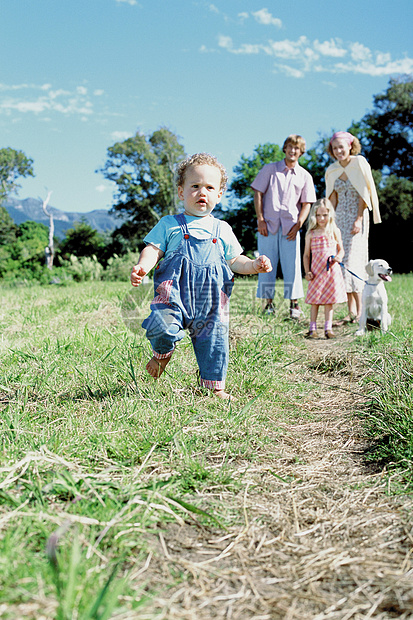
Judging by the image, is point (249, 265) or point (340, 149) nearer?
point (249, 265)

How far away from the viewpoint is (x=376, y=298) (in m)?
4.52

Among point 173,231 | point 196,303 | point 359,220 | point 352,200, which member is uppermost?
point 352,200

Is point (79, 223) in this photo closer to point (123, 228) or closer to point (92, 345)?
point (123, 228)

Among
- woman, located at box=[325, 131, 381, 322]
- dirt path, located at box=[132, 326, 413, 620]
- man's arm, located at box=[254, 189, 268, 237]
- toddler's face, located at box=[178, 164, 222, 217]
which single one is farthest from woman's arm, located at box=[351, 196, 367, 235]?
dirt path, located at box=[132, 326, 413, 620]

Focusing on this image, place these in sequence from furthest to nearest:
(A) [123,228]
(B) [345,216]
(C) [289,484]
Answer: (A) [123,228], (B) [345,216], (C) [289,484]

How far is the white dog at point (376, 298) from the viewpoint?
177 inches

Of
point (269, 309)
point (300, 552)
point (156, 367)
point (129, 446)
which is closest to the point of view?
point (300, 552)

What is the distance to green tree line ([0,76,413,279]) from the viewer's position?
2228 cm

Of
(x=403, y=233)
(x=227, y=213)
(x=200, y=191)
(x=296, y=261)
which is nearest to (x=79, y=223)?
(x=227, y=213)

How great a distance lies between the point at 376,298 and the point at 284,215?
1662 millimetres

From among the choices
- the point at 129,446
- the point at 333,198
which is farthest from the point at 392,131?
the point at 129,446

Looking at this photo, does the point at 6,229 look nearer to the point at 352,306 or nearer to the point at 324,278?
the point at 352,306

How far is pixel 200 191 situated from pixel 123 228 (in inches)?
1349

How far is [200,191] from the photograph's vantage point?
2752mm
